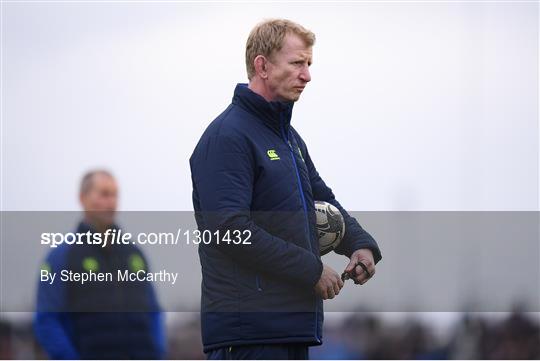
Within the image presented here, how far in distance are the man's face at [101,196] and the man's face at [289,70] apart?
3.65ft

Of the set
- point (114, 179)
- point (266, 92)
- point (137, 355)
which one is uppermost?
point (266, 92)

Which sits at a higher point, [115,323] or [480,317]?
[115,323]

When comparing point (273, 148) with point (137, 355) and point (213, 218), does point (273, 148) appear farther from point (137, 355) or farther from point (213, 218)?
point (137, 355)

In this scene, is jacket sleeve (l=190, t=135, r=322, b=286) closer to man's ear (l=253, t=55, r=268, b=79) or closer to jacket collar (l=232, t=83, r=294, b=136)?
jacket collar (l=232, t=83, r=294, b=136)

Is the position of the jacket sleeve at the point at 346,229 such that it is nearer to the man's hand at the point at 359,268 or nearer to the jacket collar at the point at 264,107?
the man's hand at the point at 359,268

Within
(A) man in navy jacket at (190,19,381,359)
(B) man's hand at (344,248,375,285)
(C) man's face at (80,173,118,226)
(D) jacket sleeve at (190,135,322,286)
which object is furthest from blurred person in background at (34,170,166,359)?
(B) man's hand at (344,248,375,285)

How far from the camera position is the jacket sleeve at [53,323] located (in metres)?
5.62

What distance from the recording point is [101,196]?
18.7 feet

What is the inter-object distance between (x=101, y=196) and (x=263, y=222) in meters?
1.15

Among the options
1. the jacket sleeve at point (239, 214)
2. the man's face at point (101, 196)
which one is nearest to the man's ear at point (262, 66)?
the jacket sleeve at point (239, 214)

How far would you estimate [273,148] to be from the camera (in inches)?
192

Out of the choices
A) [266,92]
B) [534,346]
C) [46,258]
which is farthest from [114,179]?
[534,346]

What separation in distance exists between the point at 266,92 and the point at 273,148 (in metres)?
0.26

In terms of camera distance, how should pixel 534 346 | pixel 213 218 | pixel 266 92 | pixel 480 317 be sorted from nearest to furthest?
pixel 213 218 < pixel 266 92 < pixel 534 346 < pixel 480 317
